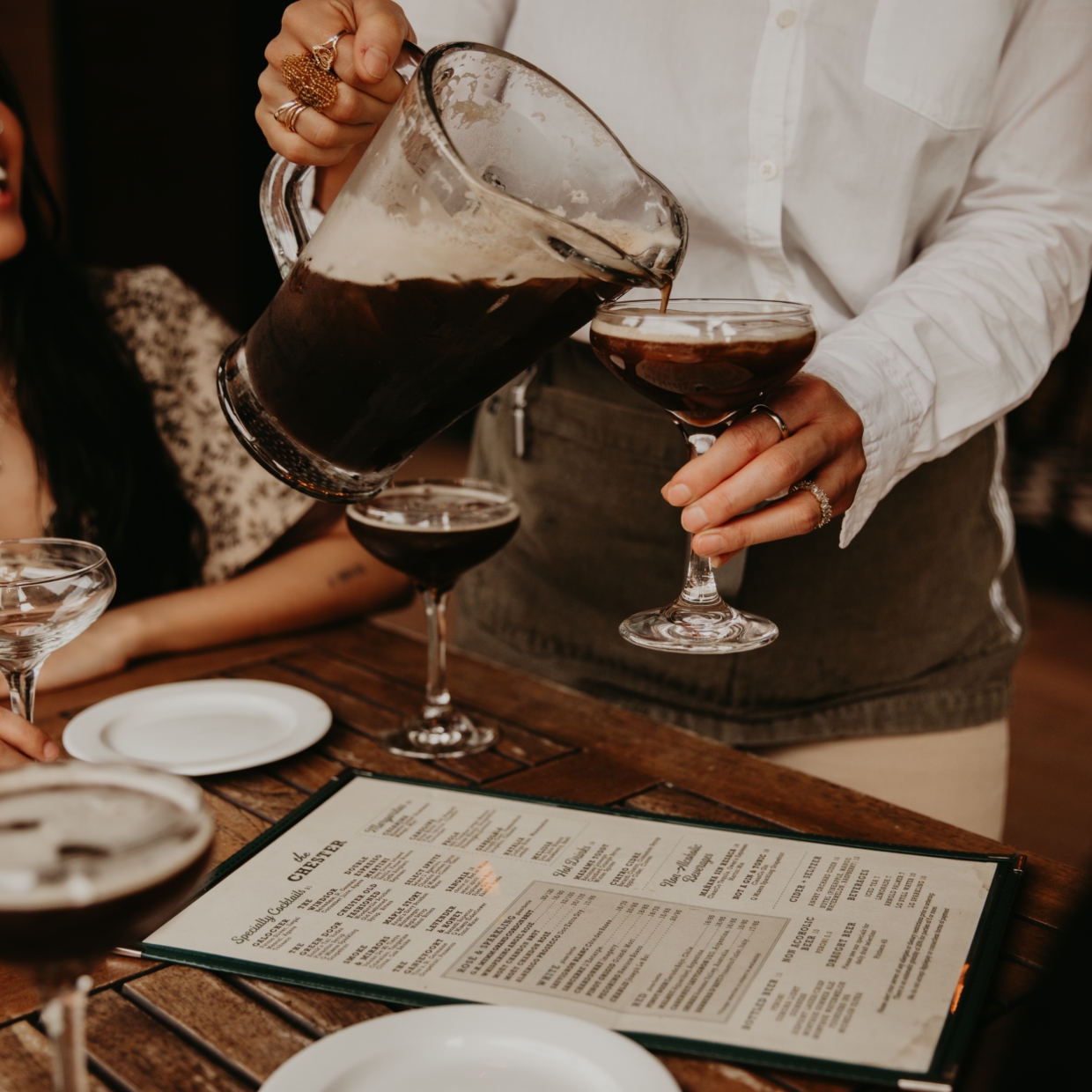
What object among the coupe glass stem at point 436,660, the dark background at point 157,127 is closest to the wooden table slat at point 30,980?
the coupe glass stem at point 436,660

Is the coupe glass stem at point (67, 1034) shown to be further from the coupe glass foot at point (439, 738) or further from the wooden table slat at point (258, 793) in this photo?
the coupe glass foot at point (439, 738)

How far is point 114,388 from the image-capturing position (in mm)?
1938

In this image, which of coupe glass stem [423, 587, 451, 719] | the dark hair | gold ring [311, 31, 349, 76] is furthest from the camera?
the dark hair

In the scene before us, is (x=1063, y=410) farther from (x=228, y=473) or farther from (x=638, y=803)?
(x=638, y=803)

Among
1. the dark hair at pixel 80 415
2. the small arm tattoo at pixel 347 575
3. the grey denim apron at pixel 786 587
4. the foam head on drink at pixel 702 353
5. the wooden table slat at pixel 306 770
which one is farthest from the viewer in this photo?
the dark hair at pixel 80 415

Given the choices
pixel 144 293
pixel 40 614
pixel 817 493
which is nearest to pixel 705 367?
pixel 817 493

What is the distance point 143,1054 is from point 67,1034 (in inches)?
7.6

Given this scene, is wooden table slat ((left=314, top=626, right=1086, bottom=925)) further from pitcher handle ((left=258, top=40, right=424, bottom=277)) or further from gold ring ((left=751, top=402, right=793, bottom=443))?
pitcher handle ((left=258, top=40, right=424, bottom=277))

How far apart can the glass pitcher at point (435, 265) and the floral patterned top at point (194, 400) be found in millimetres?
896

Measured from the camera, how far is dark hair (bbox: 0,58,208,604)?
188 centimetres

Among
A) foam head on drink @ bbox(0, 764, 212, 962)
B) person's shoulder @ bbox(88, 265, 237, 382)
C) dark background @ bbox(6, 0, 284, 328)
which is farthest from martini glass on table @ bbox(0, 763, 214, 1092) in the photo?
dark background @ bbox(6, 0, 284, 328)

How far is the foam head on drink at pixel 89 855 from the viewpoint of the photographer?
20.1 inches

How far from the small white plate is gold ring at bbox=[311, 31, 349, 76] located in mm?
614

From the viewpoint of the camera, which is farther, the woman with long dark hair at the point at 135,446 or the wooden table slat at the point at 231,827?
the woman with long dark hair at the point at 135,446
